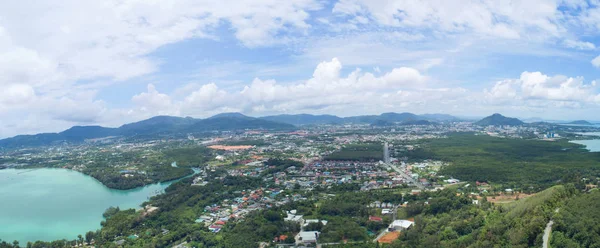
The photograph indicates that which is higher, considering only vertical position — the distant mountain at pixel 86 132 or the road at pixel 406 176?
the distant mountain at pixel 86 132

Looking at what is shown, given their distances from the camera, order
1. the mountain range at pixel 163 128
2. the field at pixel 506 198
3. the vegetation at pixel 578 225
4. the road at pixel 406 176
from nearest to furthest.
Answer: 1. the vegetation at pixel 578 225
2. the field at pixel 506 198
3. the road at pixel 406 176
4. the mountain range at pixel 163 128

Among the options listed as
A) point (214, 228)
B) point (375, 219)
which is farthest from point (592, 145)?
point (214, 228)

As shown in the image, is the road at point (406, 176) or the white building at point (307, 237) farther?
the road at point (406, 176)

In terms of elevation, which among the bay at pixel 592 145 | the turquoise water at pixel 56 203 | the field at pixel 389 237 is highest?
the bay at pixel 592 145

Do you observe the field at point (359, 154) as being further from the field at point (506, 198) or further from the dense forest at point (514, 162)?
the field at point (506, 198)

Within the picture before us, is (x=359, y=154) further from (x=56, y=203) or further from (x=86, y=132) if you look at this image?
(x=86, y=132)

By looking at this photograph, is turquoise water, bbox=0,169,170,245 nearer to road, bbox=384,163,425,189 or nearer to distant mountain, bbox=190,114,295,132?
road, bbox=384,163,425,189

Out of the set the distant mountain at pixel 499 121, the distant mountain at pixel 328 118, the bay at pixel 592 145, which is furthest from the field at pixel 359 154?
the distant mountain at pixel 328 118
